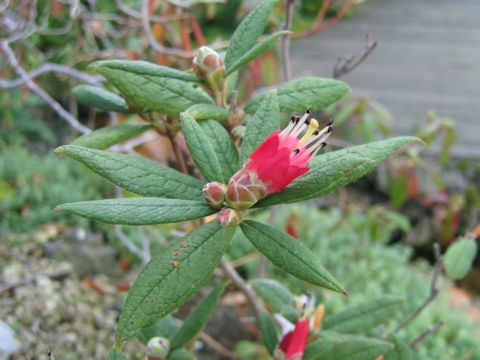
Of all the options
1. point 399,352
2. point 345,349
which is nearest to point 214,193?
point 345,349

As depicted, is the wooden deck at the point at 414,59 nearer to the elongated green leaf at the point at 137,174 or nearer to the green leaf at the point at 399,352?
the green leaf at the point at 399,352

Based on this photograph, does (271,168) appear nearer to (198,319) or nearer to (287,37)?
(198,319)

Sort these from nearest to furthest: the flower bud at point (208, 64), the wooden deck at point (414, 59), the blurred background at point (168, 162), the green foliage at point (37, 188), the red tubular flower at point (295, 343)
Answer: the flower bud at point (208, 64), the red tubular flower at point (295, 343), the blurred background at point (168, 162), the green foliage at point (37, 188), the wooden deck at point (414, 59)

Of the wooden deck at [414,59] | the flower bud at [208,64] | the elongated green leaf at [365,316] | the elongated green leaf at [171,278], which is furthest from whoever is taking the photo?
the wooden deck at [414,59]

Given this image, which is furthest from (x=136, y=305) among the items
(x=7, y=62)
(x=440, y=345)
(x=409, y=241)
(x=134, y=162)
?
(x=409, y=241)

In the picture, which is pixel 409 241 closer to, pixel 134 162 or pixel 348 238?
pixel 348 238

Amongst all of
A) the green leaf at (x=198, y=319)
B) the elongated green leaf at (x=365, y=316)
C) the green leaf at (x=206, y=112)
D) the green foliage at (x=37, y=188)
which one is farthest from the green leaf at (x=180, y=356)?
the green foliage at (x=37, y=188)

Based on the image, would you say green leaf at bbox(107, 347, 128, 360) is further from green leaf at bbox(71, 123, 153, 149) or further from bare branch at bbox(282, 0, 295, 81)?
bare branch at bbox(282, 0, 295, 81)
